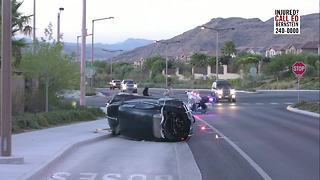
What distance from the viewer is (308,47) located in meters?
152

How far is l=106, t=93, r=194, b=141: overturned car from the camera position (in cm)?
1819

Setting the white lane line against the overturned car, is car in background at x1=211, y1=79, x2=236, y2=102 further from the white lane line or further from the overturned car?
the overturned car

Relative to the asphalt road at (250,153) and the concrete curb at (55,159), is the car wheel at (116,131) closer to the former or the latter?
the concrete curb at (55,159)

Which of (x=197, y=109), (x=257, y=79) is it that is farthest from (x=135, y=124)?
(x=257, y=79)

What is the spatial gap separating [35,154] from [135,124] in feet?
18.0

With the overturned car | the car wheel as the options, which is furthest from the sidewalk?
the overturned car

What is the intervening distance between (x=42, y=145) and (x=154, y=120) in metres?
4.04

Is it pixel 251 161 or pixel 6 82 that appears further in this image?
pixel 251 161

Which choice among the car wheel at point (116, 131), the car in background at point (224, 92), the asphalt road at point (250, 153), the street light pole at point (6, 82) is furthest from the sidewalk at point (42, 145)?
the car in background at point (224, 92)

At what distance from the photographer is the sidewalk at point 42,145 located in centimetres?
1110

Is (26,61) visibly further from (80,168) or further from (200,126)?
(80,168)

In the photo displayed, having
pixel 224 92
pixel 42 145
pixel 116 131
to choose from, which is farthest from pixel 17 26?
pixel 224 92

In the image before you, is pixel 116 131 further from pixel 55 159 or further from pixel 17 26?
pixel 17 26

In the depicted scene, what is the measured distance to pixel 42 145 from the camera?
15148 millimetres
